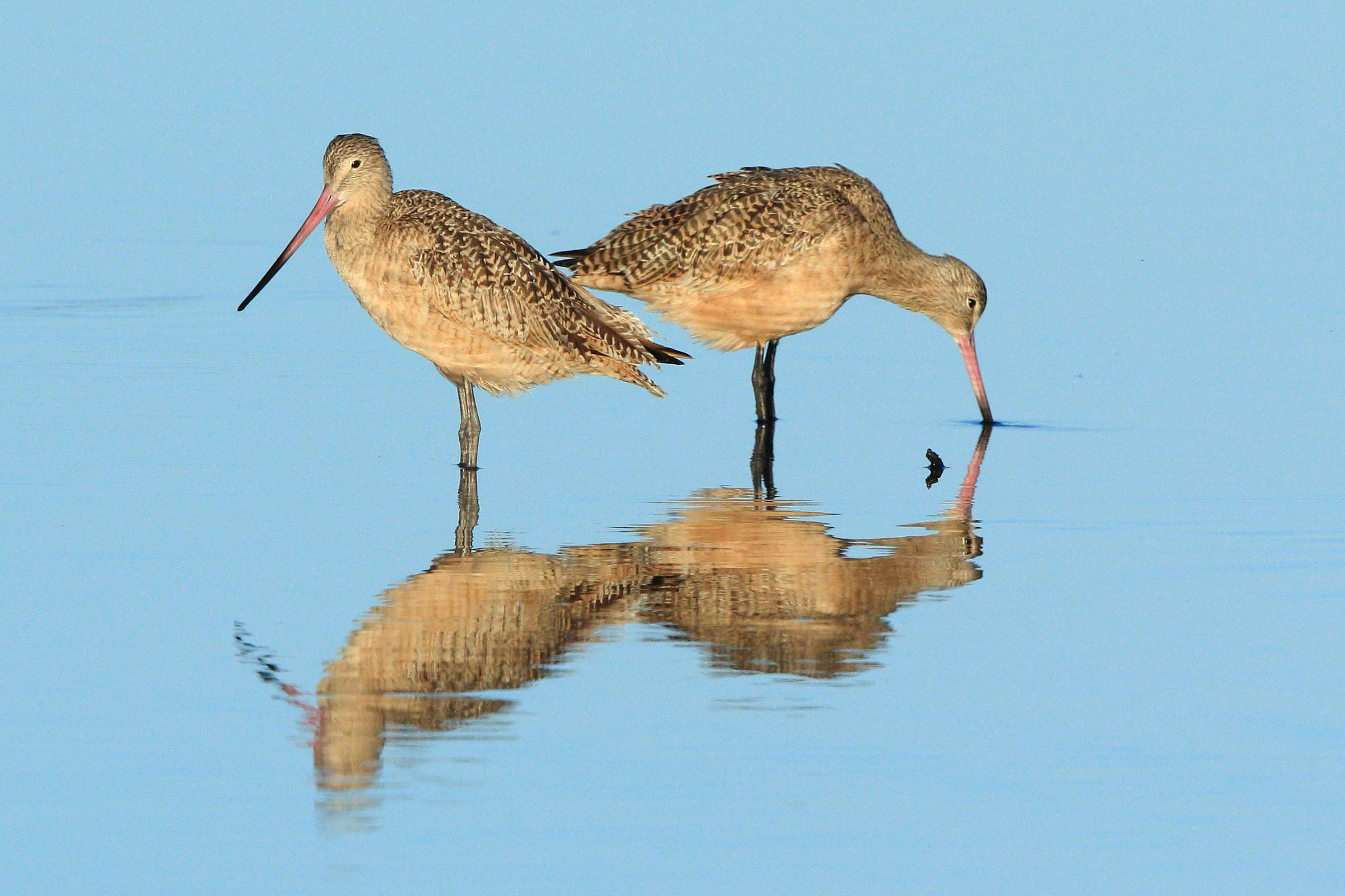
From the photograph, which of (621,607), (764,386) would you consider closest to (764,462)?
(764,386)

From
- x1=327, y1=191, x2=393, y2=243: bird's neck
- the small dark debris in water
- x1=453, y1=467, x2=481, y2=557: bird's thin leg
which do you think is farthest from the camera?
the small dark debris in water

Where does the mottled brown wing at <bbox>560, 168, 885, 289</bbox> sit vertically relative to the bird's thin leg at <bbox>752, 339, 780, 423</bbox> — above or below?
above

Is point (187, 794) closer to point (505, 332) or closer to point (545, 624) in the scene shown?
point (545, 624)

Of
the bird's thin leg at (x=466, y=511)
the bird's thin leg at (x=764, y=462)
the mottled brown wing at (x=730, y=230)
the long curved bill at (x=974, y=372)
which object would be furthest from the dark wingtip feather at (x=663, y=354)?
the long curved bill at (x=974, y=372)

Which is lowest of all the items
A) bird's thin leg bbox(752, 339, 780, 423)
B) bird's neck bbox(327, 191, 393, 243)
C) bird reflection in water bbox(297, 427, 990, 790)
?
bird reflection in water bbox(297, 427, 990, 790)

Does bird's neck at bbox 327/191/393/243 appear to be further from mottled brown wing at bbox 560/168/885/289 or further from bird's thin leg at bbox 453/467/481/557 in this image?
mottled brown wing at bbox 560/168/885/289

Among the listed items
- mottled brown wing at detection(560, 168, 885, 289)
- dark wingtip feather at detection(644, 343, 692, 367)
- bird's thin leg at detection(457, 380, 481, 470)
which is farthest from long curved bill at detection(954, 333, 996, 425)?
bird's thin leg at detection(457, 380, 481, 470)

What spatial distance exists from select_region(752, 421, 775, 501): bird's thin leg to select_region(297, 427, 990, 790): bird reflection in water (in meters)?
0.37

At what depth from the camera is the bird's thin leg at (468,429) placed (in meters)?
10.2

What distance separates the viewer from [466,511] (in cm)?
925

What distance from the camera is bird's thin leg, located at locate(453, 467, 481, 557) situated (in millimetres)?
8570

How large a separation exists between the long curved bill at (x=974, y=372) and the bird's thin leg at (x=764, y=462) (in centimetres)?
118

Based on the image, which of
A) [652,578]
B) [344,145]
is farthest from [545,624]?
[344,145]

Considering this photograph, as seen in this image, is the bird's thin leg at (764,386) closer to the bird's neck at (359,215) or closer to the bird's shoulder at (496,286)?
the bird's shoulder at (496,286)
